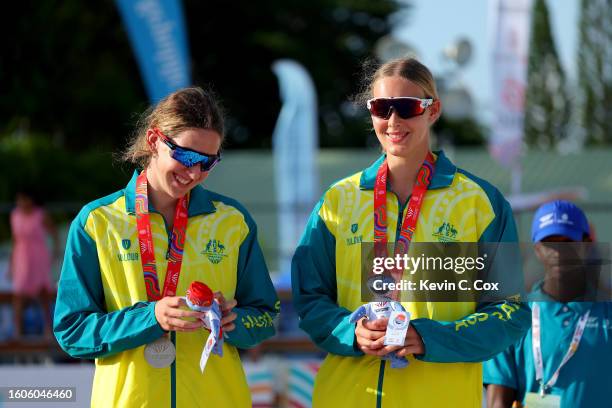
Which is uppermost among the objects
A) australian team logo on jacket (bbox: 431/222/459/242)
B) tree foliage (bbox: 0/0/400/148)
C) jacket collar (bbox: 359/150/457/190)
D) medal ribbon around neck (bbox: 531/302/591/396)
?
tree foliage (bbox: 0/0/400/148)

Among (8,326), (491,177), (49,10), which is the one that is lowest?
(8,326)

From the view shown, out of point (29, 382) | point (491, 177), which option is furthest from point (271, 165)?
point (29, 382)

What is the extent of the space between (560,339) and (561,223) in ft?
1.54

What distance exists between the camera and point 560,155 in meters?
26.3

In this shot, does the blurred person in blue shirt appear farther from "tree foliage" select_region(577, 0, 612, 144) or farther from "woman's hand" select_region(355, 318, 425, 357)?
"tree foliage" select_region(577, 0, 612, 144)

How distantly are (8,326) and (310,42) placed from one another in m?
28.3

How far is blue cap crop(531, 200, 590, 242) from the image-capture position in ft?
13.2

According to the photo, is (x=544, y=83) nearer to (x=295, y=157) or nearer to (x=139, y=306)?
(x=295, y=157)

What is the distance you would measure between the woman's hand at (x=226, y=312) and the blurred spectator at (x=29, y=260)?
9075 mm

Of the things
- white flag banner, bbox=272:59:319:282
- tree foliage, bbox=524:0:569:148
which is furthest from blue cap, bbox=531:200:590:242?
tree foliage, bbox=524:0:569:148

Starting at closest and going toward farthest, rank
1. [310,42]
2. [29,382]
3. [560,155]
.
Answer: [29,382]
[560,155]
[310,42]

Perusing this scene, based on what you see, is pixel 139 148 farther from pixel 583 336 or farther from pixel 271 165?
pixel 271 165

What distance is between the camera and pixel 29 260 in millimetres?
12539

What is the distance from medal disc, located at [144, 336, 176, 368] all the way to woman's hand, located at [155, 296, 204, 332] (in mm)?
146
